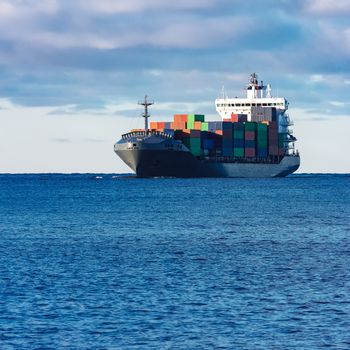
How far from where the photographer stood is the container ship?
527 feet

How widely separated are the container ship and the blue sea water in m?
93.3

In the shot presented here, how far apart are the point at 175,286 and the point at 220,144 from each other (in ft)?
454

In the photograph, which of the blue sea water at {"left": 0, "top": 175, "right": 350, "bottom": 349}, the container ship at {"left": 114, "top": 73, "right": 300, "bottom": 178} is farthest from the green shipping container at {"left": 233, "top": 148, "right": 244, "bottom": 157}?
the blue sea water at {"left": 0, "top": 175, "right": 350, "bottom": 349}

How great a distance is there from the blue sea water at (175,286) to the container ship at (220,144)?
306 ft

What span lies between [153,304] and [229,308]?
99.8 inches

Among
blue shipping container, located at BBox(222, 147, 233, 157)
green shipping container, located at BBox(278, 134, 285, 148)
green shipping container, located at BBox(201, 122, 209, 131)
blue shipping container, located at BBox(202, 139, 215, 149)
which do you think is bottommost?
blue shipping container, located at BBox(222, 147, 233, 157)

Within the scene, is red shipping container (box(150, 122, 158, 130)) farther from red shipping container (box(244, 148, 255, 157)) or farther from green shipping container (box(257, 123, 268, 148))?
green shipping container (box(257, 123, 268, 148))

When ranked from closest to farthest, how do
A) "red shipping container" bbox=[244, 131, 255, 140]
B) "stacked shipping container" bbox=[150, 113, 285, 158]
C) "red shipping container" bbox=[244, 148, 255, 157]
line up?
"stacked shipping container" bbox=[150, 113, 285, 158] < "red shipping container" bbox=[244, 131, 255, 140] < "red shipping container" bbox=[244, 148, 255, 157]

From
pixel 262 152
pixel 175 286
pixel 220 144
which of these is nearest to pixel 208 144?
pixel 220 144

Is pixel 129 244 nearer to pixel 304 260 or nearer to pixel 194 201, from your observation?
pixel 304 260

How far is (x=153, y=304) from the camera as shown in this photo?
1230 inches

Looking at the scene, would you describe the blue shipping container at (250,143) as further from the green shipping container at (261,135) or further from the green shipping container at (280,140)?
the green shipping container at (280,140)

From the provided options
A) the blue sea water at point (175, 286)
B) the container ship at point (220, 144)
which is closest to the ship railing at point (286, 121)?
the container ship at point (220, 144)

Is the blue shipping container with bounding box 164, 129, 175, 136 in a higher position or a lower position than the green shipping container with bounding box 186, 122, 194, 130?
lower
